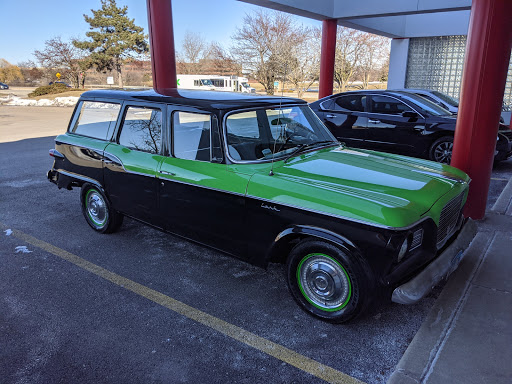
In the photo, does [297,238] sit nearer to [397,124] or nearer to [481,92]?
[481,92]

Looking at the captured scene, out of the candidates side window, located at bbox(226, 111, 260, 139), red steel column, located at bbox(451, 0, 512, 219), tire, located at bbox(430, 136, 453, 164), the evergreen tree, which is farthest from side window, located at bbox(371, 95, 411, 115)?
the evergreen tree

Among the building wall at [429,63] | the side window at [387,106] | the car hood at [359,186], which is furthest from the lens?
the building wall at [429,63]

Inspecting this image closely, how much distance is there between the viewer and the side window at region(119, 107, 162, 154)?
Result: 4.18 meters

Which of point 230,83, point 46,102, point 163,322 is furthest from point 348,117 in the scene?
point 46,102

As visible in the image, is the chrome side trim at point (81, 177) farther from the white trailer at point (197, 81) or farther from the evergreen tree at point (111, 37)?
the evergreen tree at point (111, 37)

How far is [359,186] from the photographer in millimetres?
3129

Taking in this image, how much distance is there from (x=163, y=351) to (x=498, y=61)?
500 cm

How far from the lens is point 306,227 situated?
3070mm

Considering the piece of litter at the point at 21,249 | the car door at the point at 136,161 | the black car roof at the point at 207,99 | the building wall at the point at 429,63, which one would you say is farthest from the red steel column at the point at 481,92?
the building wall at the point at 429,63

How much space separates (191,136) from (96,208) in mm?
2020

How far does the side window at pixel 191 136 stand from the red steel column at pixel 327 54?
35.3 ft

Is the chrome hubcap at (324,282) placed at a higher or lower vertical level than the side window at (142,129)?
lower

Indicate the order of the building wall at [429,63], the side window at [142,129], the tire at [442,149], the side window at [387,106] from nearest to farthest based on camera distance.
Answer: the side window at [142,129] < the tire at [442,149] < the side window at [387,106] < the building wall at [429,63]

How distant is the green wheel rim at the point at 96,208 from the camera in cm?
502
